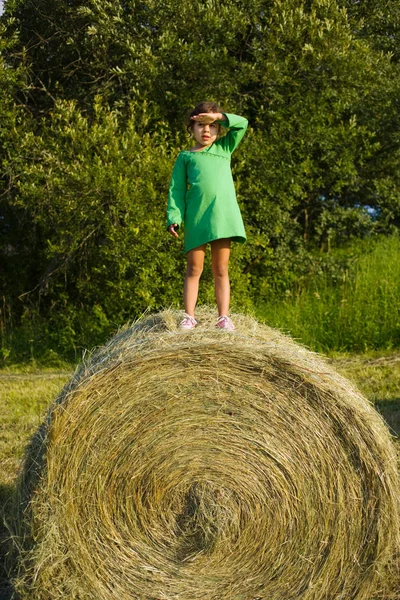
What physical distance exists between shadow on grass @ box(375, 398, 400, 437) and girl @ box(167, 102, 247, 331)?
1.91m

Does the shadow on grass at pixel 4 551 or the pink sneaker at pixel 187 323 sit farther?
the pink sneaker at pixel 187 323

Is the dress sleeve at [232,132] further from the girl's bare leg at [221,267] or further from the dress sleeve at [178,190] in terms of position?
the girl's bare leg at [221,267]

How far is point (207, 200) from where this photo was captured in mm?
4711

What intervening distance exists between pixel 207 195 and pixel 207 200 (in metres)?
0.03

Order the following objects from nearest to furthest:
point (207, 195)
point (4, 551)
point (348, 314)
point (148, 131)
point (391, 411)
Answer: point (4, 551) < point (207, 195) < point (391, 411) < point (348, 314) < point (148, 131)

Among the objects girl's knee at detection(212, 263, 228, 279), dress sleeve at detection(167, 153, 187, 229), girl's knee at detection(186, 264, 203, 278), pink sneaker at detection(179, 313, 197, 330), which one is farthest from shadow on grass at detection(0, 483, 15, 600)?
dress sleeve at detection(167, 153, 187, 229)

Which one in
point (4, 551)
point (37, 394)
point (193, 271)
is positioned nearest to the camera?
point (4, 551)

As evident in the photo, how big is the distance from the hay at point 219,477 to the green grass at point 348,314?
213 inches

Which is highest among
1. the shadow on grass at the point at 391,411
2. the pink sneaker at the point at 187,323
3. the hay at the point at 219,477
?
the pink sneaker at the point at 187,323

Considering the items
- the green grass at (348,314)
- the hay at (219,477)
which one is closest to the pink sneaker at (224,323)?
the hay at (219,477)

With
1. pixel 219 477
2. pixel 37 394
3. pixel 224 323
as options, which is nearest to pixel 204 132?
pixel 224 323

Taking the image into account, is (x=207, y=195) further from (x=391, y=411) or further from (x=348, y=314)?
(x=348, y=314)

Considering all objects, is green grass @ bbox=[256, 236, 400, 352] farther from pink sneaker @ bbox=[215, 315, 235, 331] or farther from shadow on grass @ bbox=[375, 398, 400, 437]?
pink sneaker @ bbox=[215, 315, 235, 331]

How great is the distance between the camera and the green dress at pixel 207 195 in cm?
471
